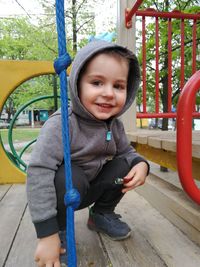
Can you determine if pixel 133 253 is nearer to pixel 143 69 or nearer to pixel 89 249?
pixel 89 249

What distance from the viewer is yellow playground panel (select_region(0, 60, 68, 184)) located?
2.34 meters

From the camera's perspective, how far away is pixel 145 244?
3.88 feet

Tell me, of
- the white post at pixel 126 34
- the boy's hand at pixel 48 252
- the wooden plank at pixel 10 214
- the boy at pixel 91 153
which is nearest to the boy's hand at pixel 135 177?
the boy at pixel 91 153

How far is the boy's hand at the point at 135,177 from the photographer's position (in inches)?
44.8

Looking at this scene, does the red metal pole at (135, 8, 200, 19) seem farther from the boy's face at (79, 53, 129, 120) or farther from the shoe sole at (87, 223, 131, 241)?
the shoe sole at (87, 223, 131, 241)

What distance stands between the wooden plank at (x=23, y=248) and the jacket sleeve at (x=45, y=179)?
0.21m

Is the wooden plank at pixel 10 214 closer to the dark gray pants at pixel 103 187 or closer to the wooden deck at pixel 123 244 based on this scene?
the wooden deck at pixel 123 244

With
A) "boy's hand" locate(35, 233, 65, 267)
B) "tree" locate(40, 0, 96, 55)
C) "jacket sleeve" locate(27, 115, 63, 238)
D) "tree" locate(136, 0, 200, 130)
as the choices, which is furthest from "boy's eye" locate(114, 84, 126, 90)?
"tree" locate(40, 0, 96, 55)

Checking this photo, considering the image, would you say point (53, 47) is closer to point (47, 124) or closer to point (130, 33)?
point (130, 33)

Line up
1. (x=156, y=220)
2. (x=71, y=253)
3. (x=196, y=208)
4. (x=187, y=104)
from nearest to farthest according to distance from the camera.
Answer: (x=71, y=253) < (x=187, y=104) < (x=196, y=208) < (x=156, y=220)

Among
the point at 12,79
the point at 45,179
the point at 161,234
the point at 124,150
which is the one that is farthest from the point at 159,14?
the point at 45,179

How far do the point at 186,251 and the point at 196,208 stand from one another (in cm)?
20

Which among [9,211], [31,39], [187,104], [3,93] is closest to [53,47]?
[31,39]

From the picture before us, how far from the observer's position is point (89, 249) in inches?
45.1
